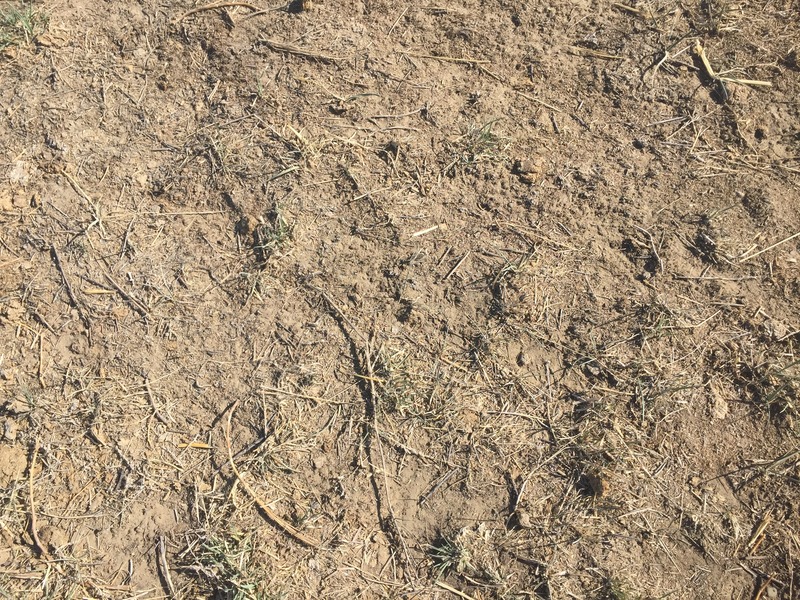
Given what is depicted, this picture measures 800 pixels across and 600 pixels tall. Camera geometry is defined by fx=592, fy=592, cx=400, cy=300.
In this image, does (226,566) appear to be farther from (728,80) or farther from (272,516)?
(728,80)

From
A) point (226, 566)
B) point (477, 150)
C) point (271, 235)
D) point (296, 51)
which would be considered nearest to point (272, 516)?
point (226, 566)

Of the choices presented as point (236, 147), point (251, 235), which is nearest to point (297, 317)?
point (251, 235)

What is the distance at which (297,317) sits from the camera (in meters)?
2.41

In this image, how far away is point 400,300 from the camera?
241 cm

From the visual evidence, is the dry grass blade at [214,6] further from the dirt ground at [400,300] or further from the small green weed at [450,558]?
the small green weed at [450,558]

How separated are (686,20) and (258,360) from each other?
244cm

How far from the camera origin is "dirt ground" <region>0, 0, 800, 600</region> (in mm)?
2150

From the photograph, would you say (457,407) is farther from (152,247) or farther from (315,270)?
(152,247)

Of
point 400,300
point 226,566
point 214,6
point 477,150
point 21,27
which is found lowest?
point 226,566

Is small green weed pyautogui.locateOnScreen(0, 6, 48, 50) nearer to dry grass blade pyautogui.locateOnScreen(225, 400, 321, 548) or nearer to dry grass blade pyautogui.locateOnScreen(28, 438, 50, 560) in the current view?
dry grass blade pyautogui.locateOnScreen(28, 438, 50, 560)

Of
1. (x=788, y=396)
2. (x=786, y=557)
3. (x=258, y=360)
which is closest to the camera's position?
(x=786, y=557)

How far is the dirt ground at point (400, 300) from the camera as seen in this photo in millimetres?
2150

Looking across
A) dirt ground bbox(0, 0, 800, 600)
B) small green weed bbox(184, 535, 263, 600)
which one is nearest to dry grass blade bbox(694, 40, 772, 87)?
dirt ground bbox(0, 0, 800, 600)

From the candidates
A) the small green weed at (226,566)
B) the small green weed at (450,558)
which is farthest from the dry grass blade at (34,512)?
the small green weed at (450,558)
